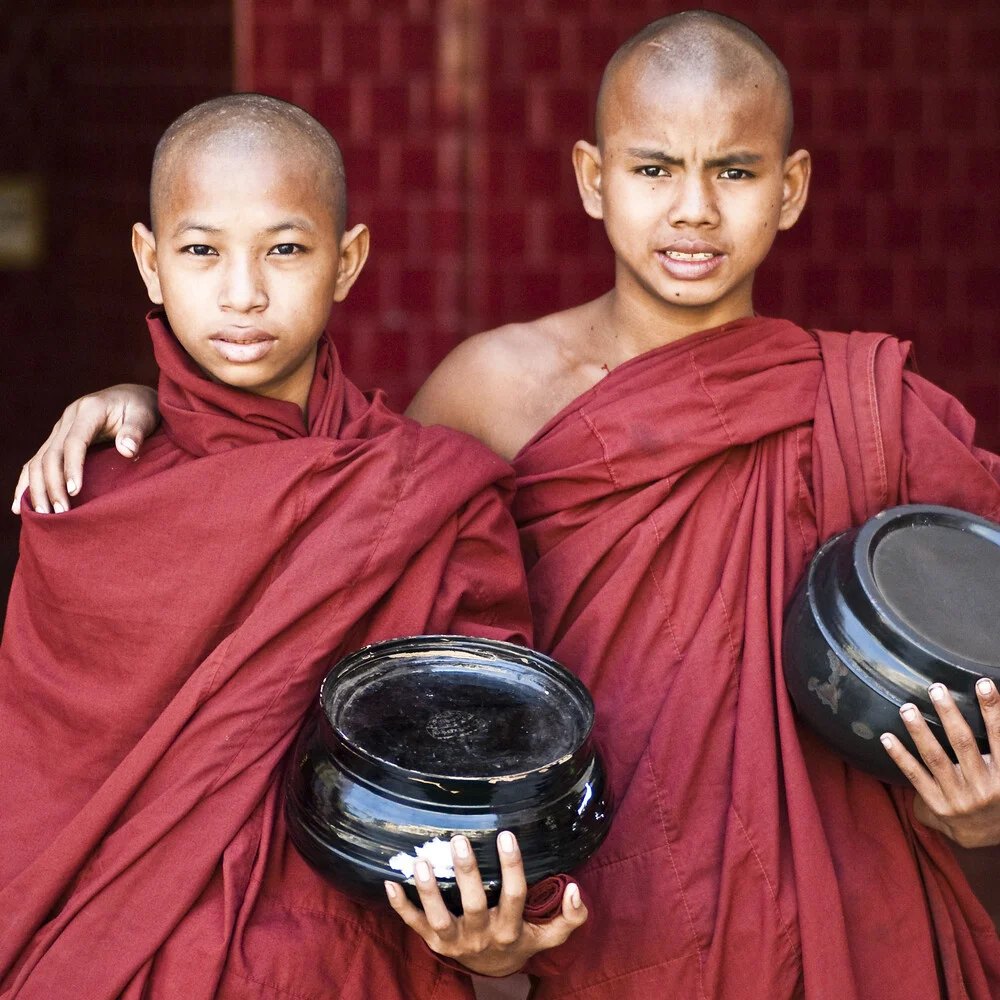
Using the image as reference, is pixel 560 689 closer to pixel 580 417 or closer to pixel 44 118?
pixel 580 417

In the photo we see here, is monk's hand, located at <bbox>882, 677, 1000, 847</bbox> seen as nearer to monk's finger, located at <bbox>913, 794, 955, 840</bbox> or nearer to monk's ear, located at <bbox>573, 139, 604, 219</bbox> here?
monk's finger, located at <bbox>913, 794, 955, 840</bbox>

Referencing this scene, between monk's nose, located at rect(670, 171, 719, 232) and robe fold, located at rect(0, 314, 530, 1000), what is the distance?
61cm

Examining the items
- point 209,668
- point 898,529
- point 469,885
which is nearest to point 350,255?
point 209,668

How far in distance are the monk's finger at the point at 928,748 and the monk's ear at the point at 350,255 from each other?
1.17m

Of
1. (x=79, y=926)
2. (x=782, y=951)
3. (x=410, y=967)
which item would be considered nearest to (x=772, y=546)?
(x=782, y=951)

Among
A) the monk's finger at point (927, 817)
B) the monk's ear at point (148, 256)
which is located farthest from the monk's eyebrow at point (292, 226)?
the monk's finger at point (927, 817)

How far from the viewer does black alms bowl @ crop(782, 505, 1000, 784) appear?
7.32 ft

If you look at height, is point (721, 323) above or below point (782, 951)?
above

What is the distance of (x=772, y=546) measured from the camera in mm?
2639

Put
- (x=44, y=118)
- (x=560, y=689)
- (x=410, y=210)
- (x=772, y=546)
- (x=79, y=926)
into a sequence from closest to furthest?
(x=79, y=926), (x=560, y=689), (x=772, y=546), (x=410, y=210), (x=44, y=118)

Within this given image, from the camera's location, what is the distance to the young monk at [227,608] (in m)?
2.14

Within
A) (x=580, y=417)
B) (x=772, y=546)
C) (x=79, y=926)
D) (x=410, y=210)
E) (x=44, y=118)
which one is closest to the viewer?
(x=79, y=926)

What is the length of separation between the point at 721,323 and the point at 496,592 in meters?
0.83

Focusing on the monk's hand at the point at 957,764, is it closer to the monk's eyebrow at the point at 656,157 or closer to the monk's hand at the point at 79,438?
the monk's eyebrow at the point at 656,157
